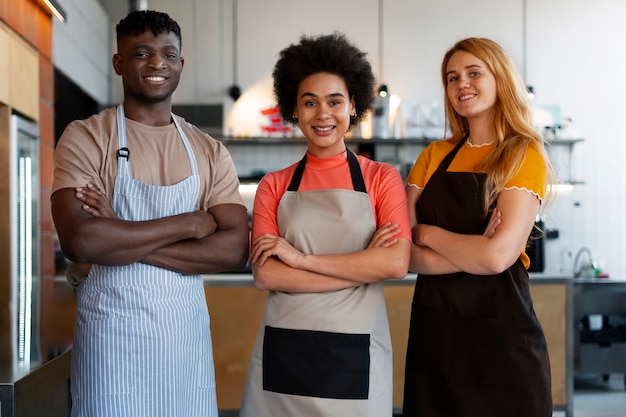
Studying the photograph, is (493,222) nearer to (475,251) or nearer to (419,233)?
(475,251)

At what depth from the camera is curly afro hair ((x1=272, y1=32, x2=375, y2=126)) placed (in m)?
1.97

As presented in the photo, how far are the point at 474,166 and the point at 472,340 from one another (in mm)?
471

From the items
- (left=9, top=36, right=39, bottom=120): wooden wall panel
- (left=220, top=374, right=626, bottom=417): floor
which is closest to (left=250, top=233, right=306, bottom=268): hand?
(left=9, top=36, right=39, bottom=120): wooden wall panel

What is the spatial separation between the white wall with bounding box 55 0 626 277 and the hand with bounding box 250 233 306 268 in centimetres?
474

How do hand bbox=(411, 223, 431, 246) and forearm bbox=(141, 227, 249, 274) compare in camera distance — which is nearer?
forearm bbox=(141, 227, 249, 274)

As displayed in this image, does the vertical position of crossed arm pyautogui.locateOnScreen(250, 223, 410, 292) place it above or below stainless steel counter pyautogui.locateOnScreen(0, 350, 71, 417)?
above

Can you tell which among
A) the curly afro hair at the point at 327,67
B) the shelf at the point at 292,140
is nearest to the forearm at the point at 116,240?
the curly afro hair at the point at 327,67

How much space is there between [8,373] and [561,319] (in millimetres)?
2930

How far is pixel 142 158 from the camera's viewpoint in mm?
1724

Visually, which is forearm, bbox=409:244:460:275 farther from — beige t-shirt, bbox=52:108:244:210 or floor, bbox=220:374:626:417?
floor, bbox=220:374:626:417

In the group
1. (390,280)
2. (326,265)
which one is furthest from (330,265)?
(390,280)

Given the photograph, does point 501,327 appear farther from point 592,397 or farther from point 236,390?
point 592,397

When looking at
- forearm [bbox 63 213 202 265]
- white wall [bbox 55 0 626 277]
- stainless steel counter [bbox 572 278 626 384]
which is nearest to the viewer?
forearm [bbox 63 213 202 265]

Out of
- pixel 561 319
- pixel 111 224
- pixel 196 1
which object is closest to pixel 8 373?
pixel 111 224
